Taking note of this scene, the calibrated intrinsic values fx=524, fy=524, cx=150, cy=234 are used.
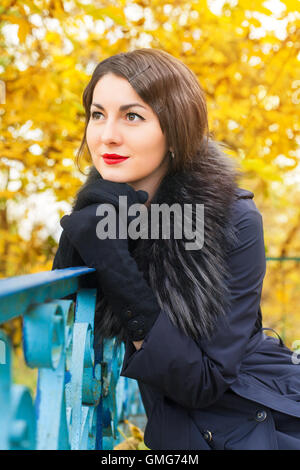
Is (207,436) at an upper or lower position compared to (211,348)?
lower

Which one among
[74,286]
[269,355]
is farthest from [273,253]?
[74,286]

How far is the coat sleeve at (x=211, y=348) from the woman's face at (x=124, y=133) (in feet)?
1.14

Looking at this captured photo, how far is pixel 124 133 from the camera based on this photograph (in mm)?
1695

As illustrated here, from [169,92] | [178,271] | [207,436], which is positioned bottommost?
[207,436]

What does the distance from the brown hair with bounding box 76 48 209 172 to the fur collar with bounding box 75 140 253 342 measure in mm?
85

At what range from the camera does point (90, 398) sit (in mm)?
1584

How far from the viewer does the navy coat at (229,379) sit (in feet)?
4.76

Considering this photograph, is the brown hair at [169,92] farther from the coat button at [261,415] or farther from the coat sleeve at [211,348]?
the coat button at [261,415]

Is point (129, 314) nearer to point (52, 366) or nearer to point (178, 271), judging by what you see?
point (178, 271)

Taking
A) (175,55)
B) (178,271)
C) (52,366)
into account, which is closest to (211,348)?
(178,271)

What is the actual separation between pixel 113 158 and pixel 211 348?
685 mm

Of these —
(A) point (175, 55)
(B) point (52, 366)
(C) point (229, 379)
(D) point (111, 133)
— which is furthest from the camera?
(A) point (175, 55)

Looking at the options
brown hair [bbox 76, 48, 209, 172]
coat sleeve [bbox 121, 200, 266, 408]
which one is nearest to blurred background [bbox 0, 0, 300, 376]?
brown hair [bbox 76, 48, 209, 172]

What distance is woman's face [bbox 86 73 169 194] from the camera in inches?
66.6
